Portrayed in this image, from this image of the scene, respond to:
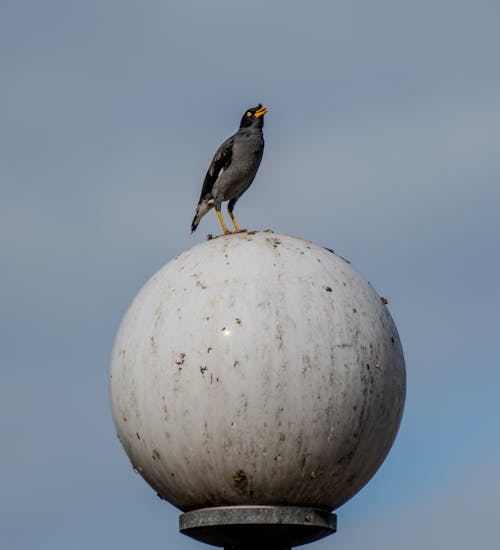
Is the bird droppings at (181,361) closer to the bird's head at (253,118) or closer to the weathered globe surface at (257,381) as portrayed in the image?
the weathered globe surface at (257,381)

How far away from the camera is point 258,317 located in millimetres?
11094

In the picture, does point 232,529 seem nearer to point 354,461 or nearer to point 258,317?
point 354,461

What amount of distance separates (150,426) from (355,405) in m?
1.82

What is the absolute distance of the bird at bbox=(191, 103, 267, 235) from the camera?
1595cm

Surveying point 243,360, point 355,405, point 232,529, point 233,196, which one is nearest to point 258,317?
point 243,360

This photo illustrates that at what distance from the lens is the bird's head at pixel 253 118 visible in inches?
671

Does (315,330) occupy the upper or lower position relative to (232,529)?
upper

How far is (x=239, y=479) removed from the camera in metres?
11.1

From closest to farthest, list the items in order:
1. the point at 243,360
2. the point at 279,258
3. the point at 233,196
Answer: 1. the point at 243,360
2. the point at 279,258
3. the point at 233,196

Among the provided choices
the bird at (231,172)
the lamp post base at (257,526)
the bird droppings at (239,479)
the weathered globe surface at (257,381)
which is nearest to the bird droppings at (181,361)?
the weathered globe surface at (257,381)

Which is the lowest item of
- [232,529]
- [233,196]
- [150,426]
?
[232,529]

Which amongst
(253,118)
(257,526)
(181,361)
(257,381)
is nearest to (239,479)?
(257,526)

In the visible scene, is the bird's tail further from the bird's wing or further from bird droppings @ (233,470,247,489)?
bird droppings @ (233,470,247,489)

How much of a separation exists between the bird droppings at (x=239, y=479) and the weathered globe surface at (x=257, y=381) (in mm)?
12
